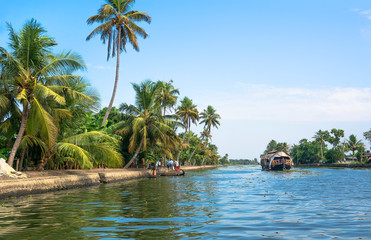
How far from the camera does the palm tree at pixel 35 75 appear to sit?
52.0ft

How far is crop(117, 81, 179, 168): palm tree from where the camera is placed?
29.8 meters

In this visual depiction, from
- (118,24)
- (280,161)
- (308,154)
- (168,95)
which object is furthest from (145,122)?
(308,154)

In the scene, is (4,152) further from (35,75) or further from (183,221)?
(183,221)

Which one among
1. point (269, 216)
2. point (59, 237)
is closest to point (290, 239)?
point (269, 216)

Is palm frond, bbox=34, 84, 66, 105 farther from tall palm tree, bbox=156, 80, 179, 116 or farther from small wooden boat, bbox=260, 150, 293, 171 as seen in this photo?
small wooden boat, bbox=260, 150, 293, 171

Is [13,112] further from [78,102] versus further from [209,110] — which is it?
[209,110]

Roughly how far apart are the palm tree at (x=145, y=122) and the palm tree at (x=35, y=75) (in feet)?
38.7

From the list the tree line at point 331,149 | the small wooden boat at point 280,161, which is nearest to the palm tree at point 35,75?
the small wooden boat at point 280,161

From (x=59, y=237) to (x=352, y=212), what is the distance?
7688 mm

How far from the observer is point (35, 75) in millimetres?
17203

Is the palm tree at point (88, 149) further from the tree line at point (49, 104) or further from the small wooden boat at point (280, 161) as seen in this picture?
the small wooden boat at point (280, 161)

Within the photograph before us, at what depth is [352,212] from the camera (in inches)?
352

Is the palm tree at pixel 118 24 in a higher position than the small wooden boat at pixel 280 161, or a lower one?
higher

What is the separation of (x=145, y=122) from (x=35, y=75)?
14219mm
